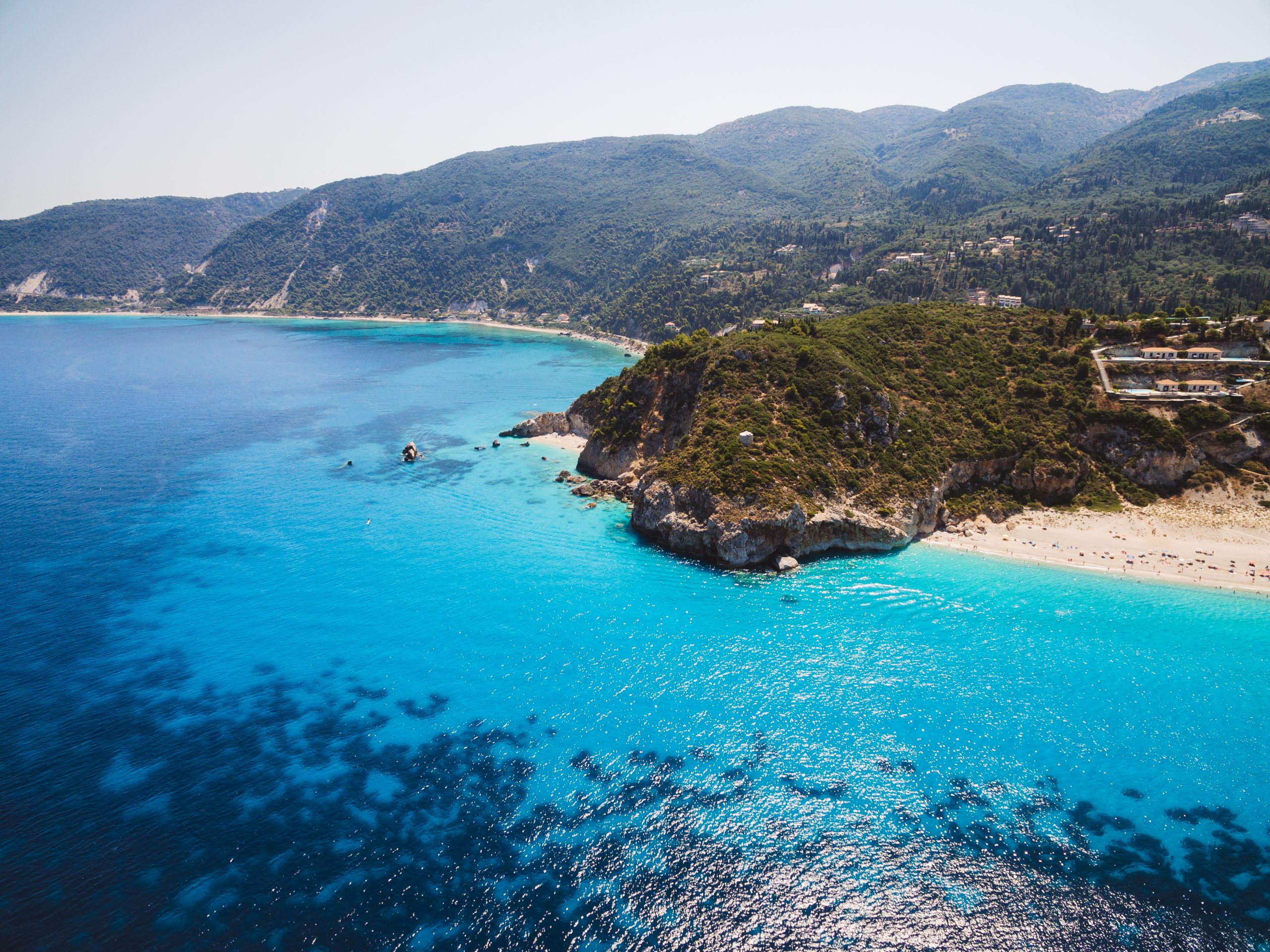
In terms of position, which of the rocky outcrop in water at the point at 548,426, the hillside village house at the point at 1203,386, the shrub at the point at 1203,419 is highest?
the hillside village house at the point at 1203,386

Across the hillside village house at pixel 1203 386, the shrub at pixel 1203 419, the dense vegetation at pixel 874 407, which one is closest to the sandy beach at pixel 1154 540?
the dense vegetation at pixel 874 407

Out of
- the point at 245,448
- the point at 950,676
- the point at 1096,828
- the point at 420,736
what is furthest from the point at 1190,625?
the point at 245,448

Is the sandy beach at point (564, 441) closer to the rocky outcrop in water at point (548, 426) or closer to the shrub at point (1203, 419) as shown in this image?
the rocky outcrop in water at point (548, 426)

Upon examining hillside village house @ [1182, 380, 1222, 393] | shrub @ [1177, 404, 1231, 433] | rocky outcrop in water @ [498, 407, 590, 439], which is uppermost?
hillside village house @ [1182, 380, 1222, 393]

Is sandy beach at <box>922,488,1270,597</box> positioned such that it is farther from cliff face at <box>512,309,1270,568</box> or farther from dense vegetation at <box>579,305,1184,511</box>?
dense vegetation at <box>579,305,1184,511</box>

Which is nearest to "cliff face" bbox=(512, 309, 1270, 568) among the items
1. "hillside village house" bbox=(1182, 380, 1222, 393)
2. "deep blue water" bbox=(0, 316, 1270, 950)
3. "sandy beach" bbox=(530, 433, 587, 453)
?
"deep blue water" bbox=(0, 316, 1270, 950)

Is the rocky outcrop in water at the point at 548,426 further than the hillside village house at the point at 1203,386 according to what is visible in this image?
Yes

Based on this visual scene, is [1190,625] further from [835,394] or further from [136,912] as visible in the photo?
[136,912]
